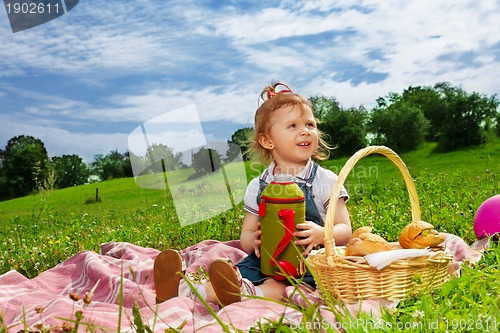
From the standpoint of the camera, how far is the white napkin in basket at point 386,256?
2.70 m

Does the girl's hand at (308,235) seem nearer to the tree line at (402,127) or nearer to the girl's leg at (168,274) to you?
the girl's leg at (168,274)

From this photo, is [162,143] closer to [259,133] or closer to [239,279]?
[259,133]

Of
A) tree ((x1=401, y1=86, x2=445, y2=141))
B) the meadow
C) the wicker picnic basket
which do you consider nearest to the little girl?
the wicker picnic basket

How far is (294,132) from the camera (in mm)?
3559

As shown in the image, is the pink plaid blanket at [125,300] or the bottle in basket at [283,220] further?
the bottle in basket at [283,220]

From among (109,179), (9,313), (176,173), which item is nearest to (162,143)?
(176,173)

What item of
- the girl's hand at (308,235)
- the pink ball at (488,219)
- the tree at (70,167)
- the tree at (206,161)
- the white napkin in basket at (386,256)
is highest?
the tree at (70,167)

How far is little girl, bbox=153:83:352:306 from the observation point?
3.22 m

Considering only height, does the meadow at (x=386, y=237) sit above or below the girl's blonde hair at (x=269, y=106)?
below

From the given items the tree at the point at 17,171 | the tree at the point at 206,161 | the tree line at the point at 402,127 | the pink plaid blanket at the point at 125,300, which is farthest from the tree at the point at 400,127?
the pink plaid blanket at the point at 125,300

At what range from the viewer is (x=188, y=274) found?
362cm

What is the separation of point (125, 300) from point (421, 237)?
1.76m

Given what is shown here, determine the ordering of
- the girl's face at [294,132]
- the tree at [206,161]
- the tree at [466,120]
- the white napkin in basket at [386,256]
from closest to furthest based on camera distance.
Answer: the white napkin in basket at [386,256], the girl's face at [294,132], the tree at [206,161], the tree at [466,120]

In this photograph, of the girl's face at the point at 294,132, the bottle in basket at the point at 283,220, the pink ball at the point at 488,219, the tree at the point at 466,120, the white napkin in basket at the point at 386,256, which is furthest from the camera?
the tree at the point at 466,120
